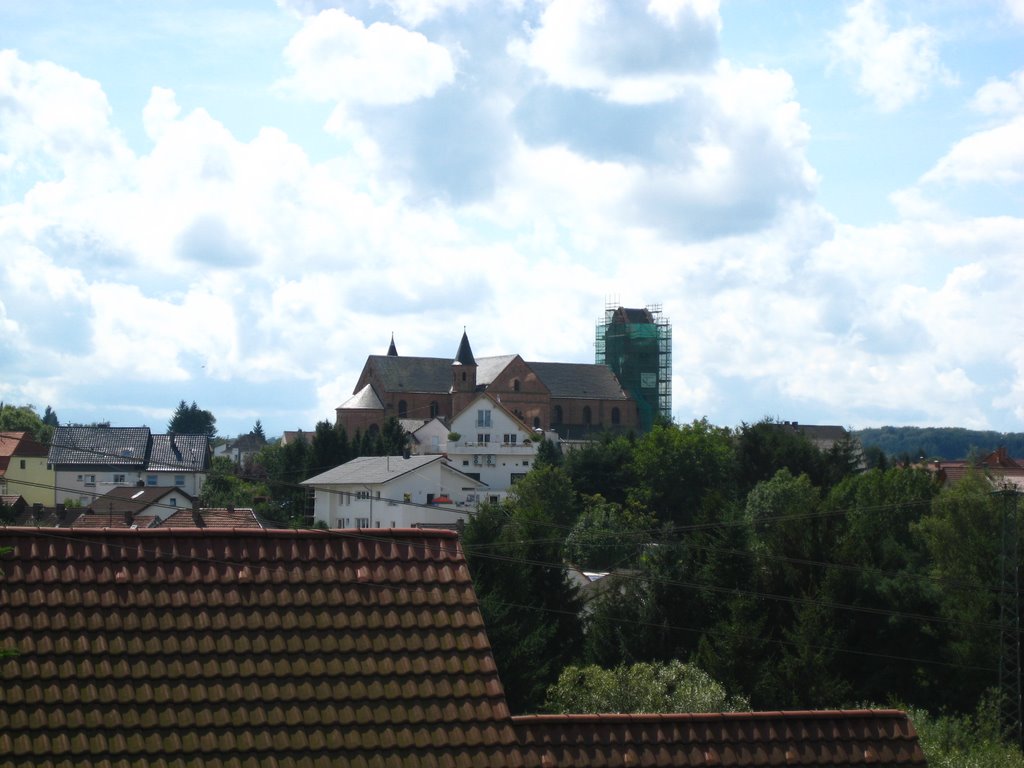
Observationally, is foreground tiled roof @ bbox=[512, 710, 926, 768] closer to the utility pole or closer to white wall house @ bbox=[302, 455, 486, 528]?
the utility pole

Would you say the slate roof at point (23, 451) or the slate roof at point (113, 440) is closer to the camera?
the slate roof at point (113, 440)

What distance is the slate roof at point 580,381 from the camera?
144 metres

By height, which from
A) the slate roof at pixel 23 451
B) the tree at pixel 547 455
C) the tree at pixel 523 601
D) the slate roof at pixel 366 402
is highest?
the slate roof at pixel 366 402

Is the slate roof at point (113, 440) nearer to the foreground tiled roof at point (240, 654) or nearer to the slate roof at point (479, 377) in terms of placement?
the slate roof at point (479, 377)

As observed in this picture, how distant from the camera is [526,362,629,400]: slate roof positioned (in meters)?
144

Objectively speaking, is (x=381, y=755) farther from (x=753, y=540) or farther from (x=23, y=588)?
(x=753, y=540)

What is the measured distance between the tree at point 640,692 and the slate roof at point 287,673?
25.8 metres

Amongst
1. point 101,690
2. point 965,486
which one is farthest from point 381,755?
point 965,486

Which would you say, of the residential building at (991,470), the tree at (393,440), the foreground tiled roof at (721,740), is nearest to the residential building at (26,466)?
the tree at (393,440)

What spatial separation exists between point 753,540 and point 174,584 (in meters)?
42.8

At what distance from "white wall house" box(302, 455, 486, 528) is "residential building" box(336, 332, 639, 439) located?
145 ft

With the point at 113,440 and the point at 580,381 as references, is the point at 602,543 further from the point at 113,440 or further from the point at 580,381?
the point at 580,381

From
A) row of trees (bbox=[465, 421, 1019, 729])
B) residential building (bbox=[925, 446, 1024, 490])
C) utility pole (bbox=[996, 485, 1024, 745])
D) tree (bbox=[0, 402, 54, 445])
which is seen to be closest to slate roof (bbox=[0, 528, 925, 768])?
utility pole (bbox=[996, 485, 1024, 745])

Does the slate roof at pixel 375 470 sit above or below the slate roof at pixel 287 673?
above
